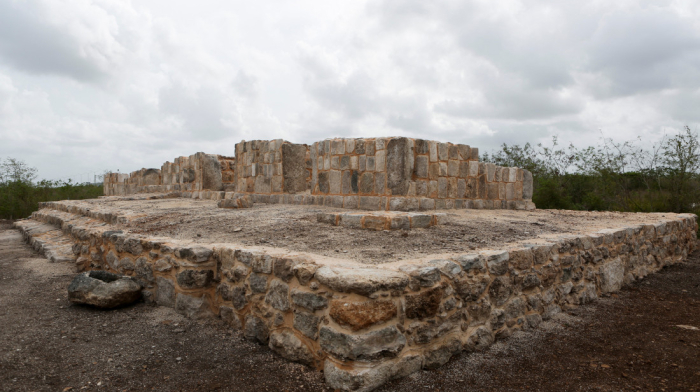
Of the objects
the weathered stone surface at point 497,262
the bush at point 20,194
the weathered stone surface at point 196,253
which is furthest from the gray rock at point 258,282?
the bush at point 20,194

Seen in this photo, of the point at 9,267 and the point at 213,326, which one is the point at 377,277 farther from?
the point at 9,267

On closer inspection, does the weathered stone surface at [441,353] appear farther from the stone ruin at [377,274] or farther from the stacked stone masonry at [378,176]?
the stacked stone masonry at [378,176]

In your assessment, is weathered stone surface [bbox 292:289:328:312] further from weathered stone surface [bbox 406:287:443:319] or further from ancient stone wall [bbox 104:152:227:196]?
ancient stone wall [bbox 104:152:227:196]

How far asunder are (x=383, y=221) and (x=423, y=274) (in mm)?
1927

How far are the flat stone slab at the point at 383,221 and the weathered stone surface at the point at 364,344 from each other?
2.12 metres

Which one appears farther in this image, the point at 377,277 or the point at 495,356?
the point at 495,356

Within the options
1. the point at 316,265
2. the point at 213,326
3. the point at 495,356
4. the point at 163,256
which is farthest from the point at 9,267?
the point at 495,356

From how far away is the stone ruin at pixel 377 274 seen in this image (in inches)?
103

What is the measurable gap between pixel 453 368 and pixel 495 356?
1.60 feet

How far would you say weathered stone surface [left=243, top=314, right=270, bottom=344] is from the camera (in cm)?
326

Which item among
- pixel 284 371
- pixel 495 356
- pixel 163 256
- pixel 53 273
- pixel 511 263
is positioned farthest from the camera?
pixel 53 273

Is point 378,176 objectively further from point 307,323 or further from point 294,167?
point 307,323

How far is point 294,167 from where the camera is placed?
965cm

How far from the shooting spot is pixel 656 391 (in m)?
2.68
